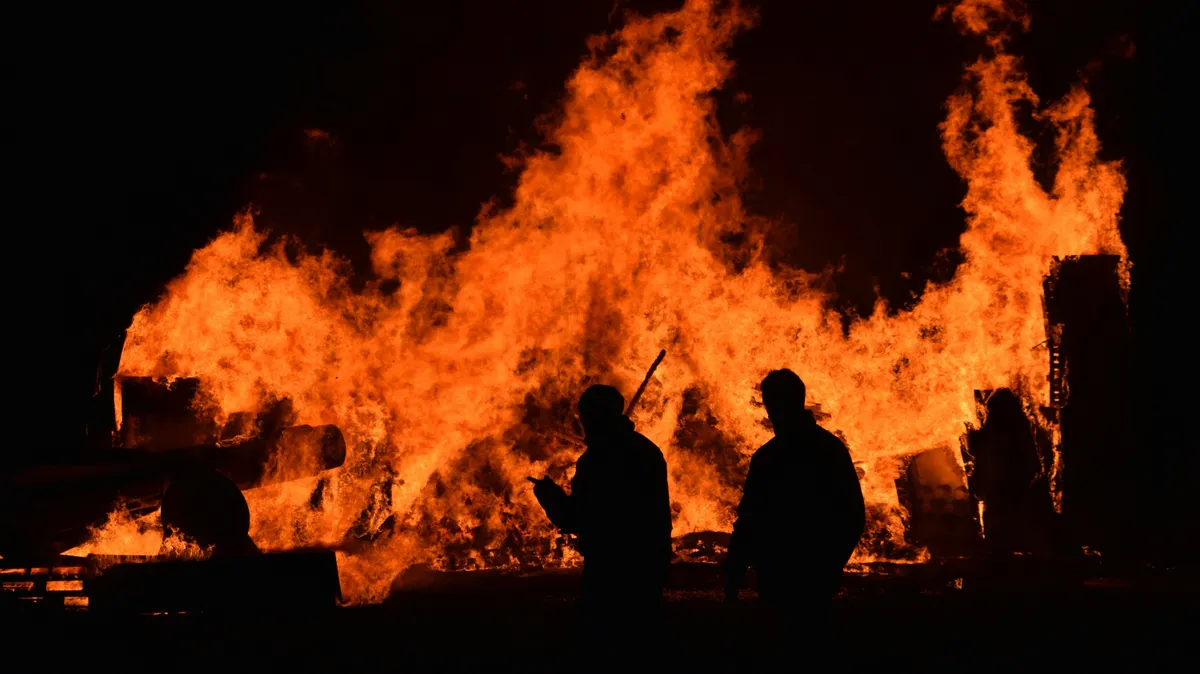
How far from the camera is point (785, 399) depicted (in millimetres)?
4039

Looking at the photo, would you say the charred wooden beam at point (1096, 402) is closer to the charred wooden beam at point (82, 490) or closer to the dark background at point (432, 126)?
the dark background at point (432, 126)

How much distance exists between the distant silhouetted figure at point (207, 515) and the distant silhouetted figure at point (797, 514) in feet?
15.5

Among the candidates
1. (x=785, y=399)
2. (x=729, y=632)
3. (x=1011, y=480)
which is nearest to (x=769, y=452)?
(x=785, y=399)

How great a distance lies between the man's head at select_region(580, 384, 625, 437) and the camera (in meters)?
4.22

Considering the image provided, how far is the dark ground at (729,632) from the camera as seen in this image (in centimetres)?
481

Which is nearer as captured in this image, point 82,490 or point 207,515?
point 207,515

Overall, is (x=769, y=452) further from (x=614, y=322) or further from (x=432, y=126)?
(x=432, y=126)

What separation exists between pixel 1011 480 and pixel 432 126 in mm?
7564

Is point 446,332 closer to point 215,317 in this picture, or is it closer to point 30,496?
point 215,317

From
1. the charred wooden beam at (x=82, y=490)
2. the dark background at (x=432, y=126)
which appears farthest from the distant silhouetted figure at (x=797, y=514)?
the dark background at (x=432, y=126)

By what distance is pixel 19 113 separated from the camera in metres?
10.2

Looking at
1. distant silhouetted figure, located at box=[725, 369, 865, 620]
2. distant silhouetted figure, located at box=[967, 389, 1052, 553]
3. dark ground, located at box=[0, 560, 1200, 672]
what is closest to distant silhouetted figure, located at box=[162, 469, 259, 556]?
dark ground, located at box=[0, 560, 1200, 672]

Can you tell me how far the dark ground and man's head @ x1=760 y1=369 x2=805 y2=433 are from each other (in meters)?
1.05

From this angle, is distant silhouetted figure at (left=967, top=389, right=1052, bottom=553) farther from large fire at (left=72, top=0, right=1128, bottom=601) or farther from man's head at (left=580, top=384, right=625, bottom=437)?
man's head at (left=580, top=384, right=625, bottom=437)
